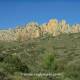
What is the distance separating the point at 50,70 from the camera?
3334 inches

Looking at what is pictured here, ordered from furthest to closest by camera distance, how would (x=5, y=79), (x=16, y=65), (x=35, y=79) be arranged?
(x=16, y=65), (x=35, y=79), (x=5, y=79)

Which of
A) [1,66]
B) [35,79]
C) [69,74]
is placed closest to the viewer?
[35,79]

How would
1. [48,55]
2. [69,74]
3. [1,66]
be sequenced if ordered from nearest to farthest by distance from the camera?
[69,74] → [1,66] → [48,55]

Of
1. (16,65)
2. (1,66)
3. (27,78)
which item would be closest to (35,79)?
(27,78)

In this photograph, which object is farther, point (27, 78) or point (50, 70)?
point (50, 70)

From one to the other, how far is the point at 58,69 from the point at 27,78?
2797 cm

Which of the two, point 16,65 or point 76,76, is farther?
point 16,65

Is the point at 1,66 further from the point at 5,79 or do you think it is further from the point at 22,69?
the point at 22,69

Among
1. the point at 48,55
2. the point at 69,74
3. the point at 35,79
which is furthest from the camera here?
the point at 48,55

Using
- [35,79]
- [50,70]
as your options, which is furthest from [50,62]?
[35,79]

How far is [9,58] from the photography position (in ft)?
269

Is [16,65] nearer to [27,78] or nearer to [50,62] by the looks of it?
[50,62]

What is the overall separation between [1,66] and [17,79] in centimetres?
1384

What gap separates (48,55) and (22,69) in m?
7.78
